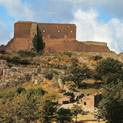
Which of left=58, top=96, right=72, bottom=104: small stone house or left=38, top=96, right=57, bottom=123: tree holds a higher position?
left=58, top=96, right=72, bottom=104: small stone house

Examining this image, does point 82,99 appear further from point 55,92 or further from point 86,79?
point 86,79

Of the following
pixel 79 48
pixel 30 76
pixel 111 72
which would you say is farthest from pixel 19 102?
pixel 79 48

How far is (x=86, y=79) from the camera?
173ft

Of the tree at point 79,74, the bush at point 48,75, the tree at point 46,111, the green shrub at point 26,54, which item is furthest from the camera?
the green shrub at point 26,54

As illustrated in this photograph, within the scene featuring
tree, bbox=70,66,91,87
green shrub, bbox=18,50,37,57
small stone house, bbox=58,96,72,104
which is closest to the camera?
small stone house, bbox=58,96,72,104

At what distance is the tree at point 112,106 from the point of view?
31188 mm

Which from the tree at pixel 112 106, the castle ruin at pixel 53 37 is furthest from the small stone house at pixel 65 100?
the castle ruin at pixel 53 37

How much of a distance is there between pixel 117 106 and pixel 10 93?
1793 cm

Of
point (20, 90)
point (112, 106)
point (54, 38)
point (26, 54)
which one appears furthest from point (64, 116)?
point (54, 38)

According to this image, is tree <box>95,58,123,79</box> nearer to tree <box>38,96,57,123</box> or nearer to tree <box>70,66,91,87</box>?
tree <box>70,66,91,87</box>

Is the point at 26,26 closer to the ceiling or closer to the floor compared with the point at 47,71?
closer to the ceiling

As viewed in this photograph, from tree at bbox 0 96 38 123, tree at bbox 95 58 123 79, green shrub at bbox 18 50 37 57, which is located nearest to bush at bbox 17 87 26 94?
tree at bbox 0 96 38 123

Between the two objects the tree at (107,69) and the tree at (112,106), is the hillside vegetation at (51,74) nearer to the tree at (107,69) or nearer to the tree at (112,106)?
the tree at (107,69)

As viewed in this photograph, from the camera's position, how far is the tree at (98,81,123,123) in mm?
31188
